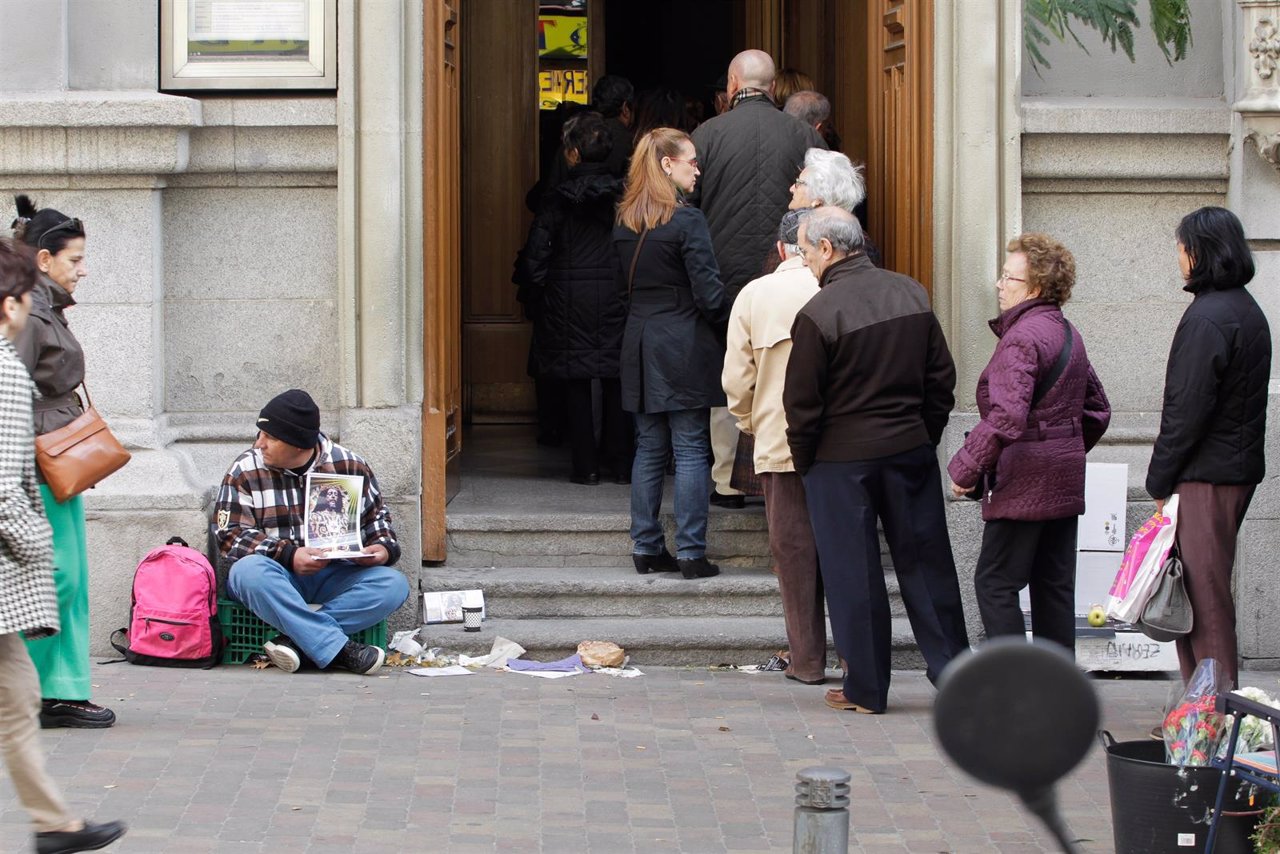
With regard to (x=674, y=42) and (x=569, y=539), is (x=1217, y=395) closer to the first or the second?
(x=569, y=539)

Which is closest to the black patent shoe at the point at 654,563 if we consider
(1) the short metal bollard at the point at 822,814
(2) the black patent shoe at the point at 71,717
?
(2) the black patent shoe at the point at 71,717

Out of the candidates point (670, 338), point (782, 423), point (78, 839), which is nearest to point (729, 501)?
point (670, 338)

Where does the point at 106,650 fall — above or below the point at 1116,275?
below

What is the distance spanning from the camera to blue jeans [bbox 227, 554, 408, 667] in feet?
23.9

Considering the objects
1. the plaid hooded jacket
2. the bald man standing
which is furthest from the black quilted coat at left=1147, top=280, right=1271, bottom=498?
the plaid hooded jacket

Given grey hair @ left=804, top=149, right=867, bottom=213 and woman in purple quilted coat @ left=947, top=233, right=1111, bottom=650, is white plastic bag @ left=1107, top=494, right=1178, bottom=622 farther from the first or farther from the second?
grey hair @ left=804, top=149, right=867, bottom=213

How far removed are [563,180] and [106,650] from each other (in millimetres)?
3338

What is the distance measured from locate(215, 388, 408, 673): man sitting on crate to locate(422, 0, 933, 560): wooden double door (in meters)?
0.73

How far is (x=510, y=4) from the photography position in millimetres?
12031

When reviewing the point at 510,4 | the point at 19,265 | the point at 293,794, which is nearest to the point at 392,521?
the point at 293,794

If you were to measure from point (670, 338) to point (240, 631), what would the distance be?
2.19 metres

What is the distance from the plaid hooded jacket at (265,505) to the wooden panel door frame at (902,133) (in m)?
2.77

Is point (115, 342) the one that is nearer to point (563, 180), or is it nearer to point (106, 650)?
point (106, 650)

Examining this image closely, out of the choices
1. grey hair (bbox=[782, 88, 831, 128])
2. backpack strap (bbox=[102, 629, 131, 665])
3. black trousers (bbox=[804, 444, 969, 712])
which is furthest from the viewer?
grey hair (bbox=[782, 88, 831, 128])
